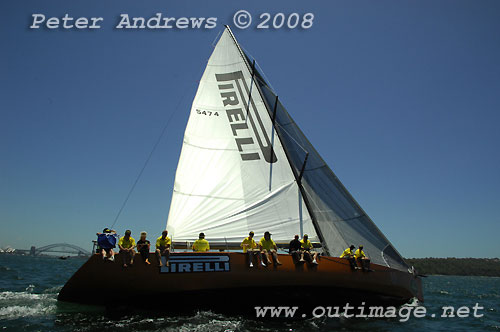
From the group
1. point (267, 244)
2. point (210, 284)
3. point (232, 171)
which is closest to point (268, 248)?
point (267, 244)

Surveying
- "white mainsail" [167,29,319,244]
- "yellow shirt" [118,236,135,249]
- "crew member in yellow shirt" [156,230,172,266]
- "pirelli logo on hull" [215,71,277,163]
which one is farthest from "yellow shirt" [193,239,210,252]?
"pirelli logo on hull" [215,71,277,163]

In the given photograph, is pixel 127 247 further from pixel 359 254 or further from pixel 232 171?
pixel 359 254

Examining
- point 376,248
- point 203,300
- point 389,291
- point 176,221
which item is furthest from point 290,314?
point 176,221

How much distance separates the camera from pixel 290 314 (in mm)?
12250

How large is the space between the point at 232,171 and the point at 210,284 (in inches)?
227

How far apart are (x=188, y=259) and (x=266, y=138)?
710 centimetres

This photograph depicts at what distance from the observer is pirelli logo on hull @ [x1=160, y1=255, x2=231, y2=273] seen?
444 inches

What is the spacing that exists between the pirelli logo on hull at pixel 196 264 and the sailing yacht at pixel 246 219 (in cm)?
3

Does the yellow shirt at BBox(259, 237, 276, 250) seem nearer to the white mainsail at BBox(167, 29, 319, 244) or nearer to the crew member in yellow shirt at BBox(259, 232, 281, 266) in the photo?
the crew member in yellow shirt at BBox(259, 232, 281, 266)

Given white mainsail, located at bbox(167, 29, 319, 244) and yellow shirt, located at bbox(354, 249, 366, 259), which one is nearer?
yellow shirt, located at bbox(354, 249, 366, 259)

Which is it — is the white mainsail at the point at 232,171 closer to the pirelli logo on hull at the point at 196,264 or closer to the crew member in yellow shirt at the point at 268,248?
the crew member in yellow shirt at the point at 268,248

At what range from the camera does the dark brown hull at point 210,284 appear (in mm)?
11227

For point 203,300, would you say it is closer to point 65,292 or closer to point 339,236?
point 65,292

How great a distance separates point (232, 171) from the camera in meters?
15.8
